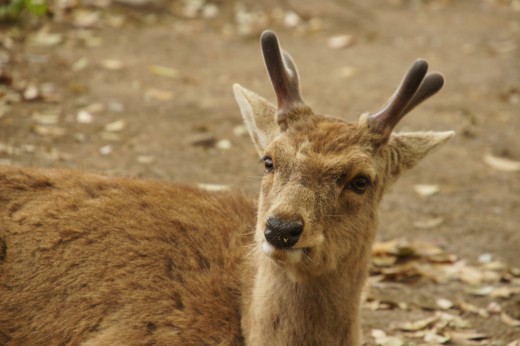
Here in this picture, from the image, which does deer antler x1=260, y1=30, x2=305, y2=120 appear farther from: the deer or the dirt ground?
the dirt ground

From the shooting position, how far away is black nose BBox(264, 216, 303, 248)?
430cm

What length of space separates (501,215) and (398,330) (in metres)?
2.83

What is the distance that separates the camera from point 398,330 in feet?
20.6

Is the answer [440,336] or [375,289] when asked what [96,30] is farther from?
[440,336]

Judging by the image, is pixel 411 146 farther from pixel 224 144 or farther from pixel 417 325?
pixel 224 144

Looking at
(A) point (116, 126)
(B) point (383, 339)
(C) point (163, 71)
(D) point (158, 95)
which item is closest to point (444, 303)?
(B) point (383, 339)

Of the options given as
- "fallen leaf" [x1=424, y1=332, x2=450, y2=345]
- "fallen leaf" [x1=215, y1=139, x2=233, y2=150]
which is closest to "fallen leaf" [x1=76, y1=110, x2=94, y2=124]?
"fallen leaf" [x1=215, y1=139, x2=233, y2=150]

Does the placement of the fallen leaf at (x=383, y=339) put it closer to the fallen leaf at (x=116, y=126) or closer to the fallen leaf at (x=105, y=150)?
the fallen leaf at (x=105, y=150)

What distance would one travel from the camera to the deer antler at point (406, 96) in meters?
4.98

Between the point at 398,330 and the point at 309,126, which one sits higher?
the point at 309,126

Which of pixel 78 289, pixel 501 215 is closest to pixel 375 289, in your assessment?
pixel 501 215

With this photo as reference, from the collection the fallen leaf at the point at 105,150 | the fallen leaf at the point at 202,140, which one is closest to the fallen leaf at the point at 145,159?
the fallen leaf at the point at 105,150

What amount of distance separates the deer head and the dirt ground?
0.88m

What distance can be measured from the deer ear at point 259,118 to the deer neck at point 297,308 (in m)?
0.91
